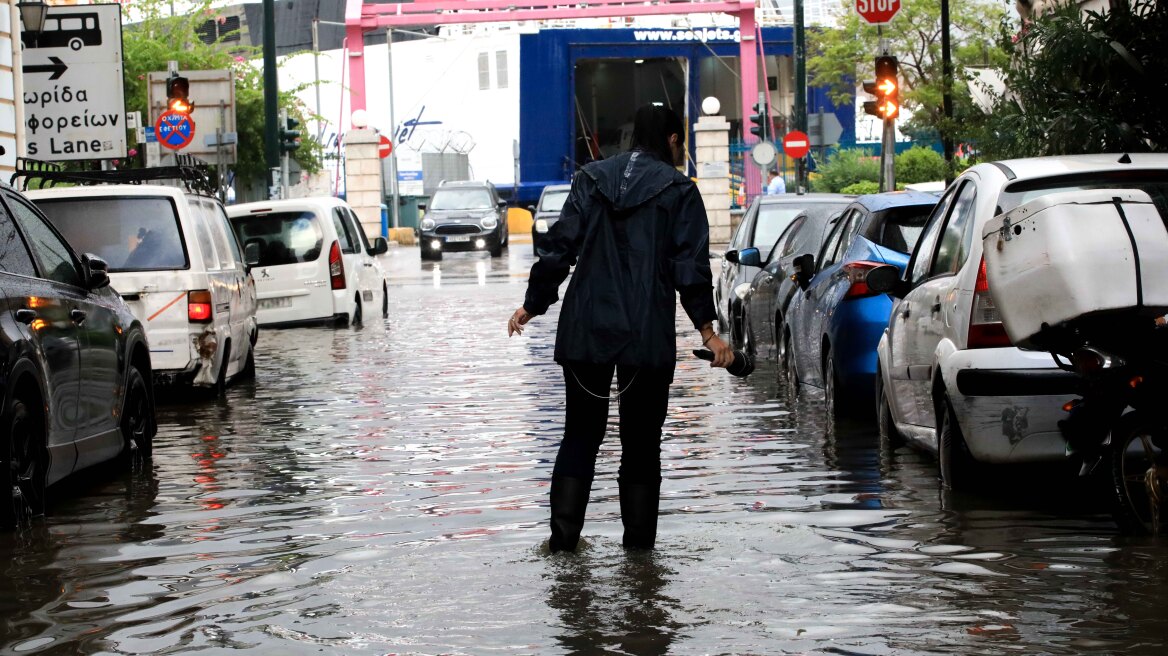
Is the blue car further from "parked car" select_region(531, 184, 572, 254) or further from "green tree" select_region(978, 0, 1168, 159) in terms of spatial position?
"parked car" select_region(531, 184, 572, 254)

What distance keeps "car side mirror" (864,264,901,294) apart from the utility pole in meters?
25.2

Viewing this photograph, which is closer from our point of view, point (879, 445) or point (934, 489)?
point (934, 489)

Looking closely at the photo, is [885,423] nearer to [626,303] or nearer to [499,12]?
[626,303]

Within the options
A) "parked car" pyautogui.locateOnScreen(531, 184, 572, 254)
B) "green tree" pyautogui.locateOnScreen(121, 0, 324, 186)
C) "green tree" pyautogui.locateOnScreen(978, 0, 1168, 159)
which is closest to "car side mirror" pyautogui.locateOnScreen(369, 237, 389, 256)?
"green tree" pyautogui.locateOnScreen(978, 0, 1168, 159)

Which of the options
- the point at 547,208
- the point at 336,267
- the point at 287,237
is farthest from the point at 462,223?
the point at 287,237

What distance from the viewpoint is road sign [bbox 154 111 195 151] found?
86.9 ft

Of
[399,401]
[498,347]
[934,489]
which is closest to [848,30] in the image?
[498,347]

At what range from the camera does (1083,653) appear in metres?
5.32

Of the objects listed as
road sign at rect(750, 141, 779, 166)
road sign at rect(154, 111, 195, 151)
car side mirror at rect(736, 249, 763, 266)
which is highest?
road sign at rect(154, 111, 195, 151)

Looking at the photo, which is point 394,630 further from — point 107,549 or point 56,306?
point 56,306

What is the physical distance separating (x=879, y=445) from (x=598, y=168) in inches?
158

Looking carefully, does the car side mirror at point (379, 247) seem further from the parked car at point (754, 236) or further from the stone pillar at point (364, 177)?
the stone pillar at point (364, 177)

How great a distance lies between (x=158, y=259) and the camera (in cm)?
1352

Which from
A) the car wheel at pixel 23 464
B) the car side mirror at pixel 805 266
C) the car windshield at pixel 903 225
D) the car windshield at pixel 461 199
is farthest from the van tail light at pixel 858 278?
the car windshield at pixel 461 199
